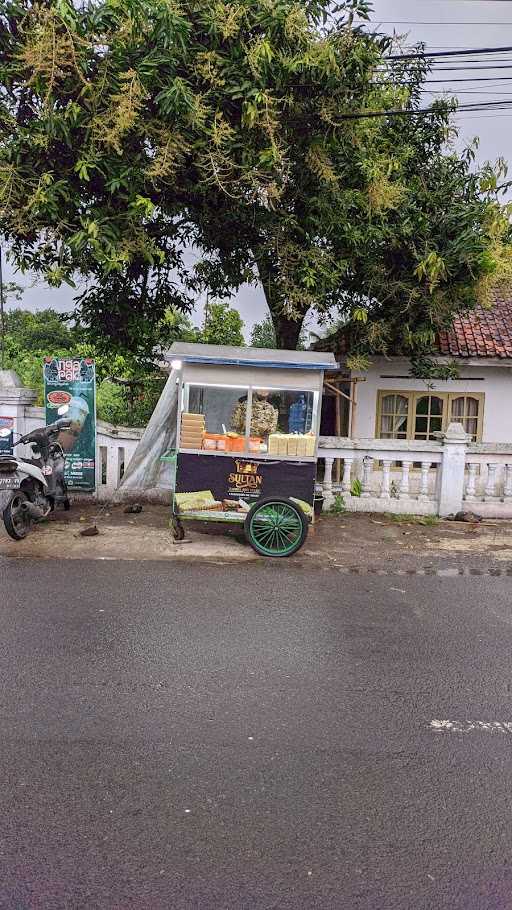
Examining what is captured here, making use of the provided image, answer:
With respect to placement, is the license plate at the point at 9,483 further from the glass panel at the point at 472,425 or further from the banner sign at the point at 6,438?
the glass panel at the point at 472,425

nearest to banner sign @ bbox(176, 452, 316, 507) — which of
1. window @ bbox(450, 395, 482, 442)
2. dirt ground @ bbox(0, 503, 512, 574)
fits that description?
dirt ground @ bbox(0, 503, 512, 574)

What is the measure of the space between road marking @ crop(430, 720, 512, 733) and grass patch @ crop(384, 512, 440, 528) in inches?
202

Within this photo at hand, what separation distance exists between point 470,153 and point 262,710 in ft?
32.8

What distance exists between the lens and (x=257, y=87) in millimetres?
7230


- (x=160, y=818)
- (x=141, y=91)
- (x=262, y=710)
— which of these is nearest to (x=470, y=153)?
(x=141, y=91)

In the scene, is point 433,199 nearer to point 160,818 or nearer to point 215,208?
point 215,208

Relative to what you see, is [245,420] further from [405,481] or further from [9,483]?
[405,481]

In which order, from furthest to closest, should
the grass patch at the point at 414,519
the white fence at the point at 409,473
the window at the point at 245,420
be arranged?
the white fence at the point at 409,473 < the grass patch at the point at 414,519 < the window at the point at 245,420

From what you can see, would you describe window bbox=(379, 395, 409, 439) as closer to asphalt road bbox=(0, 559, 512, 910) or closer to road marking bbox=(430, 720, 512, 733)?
asphalt road bbox=(0, 559, 512, 910)

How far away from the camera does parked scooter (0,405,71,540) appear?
7.12 metres

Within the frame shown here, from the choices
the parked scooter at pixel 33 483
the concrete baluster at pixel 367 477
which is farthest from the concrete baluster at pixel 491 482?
the parked scooter at pixel 33 483

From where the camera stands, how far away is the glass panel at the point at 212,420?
7121 millimetres

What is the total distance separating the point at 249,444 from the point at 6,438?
13.5 ft

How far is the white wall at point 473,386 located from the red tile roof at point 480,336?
57 cm
